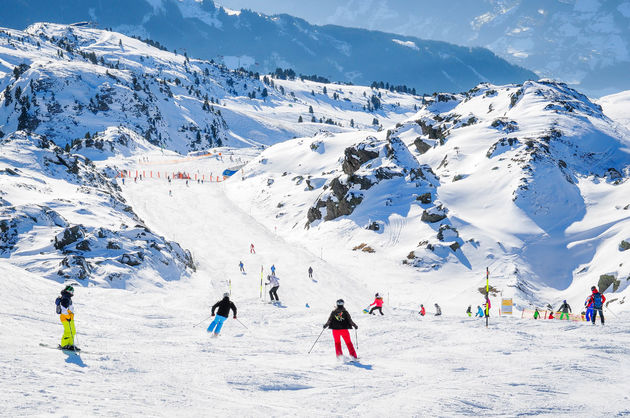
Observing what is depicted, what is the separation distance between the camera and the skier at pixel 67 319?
13.0 meters

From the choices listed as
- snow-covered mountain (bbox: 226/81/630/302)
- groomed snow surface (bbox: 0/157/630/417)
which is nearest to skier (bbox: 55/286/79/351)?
groomed snow surface (bbox: 0/157/630/417)

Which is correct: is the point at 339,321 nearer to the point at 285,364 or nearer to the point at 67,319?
the point at 285,364

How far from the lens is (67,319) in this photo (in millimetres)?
13219

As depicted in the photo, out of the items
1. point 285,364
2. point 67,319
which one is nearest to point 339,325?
point 285,364

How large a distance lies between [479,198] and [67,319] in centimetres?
5188

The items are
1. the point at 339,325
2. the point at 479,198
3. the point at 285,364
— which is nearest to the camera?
the point at 285,364

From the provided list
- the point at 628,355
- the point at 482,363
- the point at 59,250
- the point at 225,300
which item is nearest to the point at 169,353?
the point at 225,300

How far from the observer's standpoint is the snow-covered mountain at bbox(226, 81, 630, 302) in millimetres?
46281

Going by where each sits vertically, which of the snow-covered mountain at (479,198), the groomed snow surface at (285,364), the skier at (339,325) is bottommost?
the groomed snow surface at (285,364)

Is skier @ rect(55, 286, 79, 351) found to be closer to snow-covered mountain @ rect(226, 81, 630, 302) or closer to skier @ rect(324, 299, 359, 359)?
skier @ rect(324, 299, 359, 359)

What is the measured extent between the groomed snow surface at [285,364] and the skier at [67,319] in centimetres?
49

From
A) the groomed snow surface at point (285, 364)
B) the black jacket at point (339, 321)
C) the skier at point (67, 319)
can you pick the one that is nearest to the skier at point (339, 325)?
the black jacket at point (339, 321)

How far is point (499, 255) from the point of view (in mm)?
47000

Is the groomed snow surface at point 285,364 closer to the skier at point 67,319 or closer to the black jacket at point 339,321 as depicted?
the skier at point 67,319
